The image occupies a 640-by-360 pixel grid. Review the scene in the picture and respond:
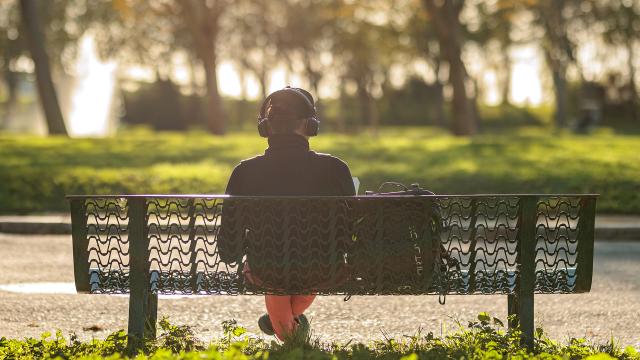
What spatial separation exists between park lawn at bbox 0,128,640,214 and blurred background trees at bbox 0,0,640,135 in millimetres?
14544

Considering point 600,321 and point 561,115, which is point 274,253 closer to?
point 600,321

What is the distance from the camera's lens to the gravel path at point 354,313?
721 cm

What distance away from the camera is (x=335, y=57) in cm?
6838

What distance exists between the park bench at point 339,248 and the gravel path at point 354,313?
1035 millimetres

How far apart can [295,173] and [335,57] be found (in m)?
63.2

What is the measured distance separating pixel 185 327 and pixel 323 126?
62.4m

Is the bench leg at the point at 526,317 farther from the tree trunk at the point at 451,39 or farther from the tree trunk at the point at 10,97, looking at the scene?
the tree trunk at the point at 10,97

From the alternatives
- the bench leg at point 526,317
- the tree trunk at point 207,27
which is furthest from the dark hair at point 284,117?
the tree trunk at point 207,27

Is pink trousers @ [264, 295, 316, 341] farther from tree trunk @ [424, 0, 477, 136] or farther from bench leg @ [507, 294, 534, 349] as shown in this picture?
tree trunk @ [424, 0, 477, 136]

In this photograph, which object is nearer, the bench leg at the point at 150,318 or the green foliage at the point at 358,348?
the green foliage at the point at 358,348

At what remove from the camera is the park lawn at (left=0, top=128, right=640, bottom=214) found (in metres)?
16.7

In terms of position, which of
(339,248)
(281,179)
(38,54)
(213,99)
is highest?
(38,54)

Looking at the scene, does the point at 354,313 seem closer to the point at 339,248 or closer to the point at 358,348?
the point at 358,348

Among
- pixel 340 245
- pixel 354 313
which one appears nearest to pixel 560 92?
pixel 354 313
